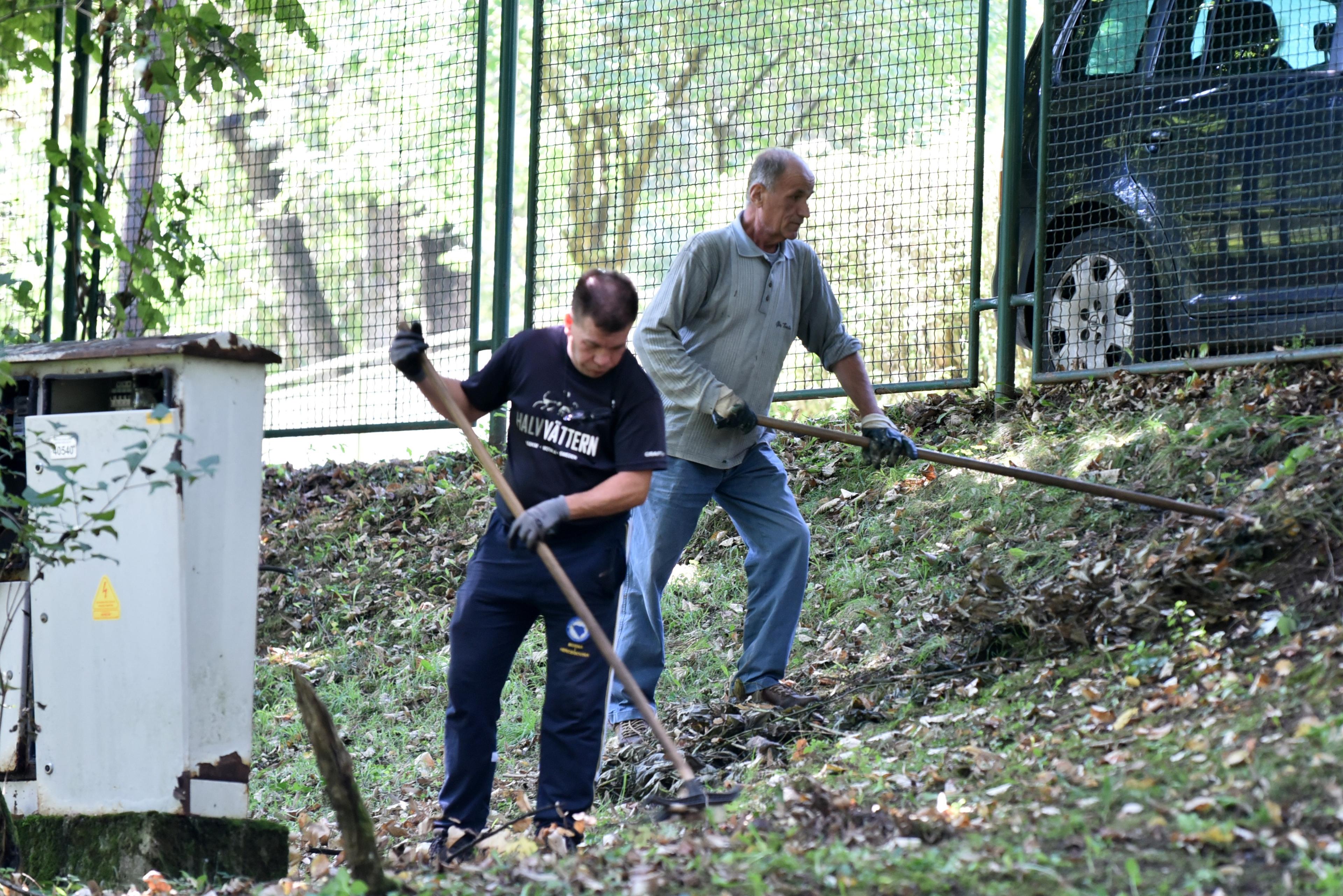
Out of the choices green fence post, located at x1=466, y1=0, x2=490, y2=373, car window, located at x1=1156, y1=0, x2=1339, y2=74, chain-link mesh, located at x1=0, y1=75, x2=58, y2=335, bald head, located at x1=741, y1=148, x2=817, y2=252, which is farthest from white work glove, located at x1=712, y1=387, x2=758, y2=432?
chain-link mesh, located at x1=0, y1=75, x2=58, y2=335

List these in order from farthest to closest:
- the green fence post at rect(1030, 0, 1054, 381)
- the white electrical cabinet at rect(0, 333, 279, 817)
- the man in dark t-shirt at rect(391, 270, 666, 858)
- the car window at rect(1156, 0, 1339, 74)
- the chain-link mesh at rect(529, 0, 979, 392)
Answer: the chain-link mesh at rect(529, 0, 979, 392) < the green fence post at rect(1030, 0, 1054, 381) < the car window at rect(1156, 0, 1339, 74) < the man in dark t-shirt at rect(391, 270, 666, 858) < the white electrical cabinet at rect(0, 333, 279, 817)

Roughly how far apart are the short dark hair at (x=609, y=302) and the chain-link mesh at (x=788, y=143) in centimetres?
356

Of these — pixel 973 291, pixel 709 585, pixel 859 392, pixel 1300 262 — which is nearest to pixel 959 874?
pixel 859 392

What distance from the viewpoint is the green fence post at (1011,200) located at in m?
7.34

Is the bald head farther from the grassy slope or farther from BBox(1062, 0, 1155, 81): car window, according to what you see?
BBox(1062, 0, 1155, 81): car window

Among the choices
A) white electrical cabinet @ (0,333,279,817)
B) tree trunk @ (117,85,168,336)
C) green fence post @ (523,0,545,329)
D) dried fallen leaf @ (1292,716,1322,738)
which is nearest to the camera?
dried fallen leaf @ (1292,716,1322,738)

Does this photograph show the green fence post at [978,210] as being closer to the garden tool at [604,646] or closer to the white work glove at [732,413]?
the white work glove at [732,413]

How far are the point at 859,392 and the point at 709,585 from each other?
1605 mm

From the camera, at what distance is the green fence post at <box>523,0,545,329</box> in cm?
815

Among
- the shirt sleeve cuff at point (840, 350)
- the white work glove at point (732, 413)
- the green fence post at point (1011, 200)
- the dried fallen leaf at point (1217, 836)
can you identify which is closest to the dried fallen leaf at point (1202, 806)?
the dried fallen leaf at point (1217, 836)

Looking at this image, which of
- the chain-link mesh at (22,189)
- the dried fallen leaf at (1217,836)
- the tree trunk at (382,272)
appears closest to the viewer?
the dried fallen leaf at (1217,836)

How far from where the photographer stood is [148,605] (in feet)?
14.0

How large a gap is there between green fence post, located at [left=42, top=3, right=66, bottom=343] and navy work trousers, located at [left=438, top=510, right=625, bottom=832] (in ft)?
13.2

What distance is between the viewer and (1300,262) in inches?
247
